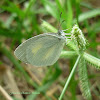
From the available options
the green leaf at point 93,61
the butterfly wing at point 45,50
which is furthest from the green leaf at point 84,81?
the butterfly wing at point 45,50

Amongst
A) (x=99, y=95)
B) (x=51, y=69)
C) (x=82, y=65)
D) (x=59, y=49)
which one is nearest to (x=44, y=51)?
(x=59, y=49)

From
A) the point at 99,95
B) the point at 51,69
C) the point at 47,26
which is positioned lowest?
the point at 99,95

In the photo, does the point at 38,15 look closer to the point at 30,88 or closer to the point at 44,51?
the point at 30,88

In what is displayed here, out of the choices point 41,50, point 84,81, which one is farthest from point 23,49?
point 84,81

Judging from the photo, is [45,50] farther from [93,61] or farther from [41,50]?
[93,61]

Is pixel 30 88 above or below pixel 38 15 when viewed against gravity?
below

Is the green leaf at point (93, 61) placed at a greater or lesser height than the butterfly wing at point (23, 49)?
lesser

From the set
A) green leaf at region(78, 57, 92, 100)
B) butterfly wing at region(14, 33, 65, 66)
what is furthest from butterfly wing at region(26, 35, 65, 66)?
green leaf at region(78, 57, 92, 100)

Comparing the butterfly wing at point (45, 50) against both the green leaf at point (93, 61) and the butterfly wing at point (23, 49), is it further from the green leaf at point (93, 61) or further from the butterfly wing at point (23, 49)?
the green leaf at point (93, 61)
